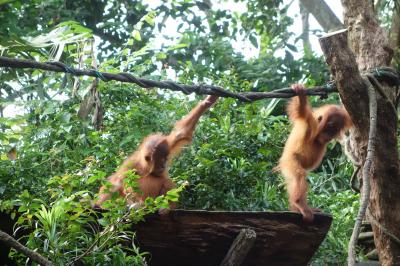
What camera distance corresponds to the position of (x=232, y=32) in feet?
38.3

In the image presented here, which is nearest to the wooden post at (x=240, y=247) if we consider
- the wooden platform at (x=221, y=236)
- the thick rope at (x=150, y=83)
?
the wooden platform at (x=221, y=236)

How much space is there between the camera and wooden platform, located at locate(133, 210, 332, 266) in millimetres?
4559

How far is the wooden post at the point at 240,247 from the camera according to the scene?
4566mm

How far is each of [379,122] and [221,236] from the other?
4.32 ft

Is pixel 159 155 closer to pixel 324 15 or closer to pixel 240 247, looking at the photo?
pixel 240 247

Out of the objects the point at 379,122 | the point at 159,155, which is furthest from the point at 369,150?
the point at 159,155

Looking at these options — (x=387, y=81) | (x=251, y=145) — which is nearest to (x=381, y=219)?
(x=387, y=81)

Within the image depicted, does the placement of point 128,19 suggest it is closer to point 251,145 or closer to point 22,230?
point 251,145

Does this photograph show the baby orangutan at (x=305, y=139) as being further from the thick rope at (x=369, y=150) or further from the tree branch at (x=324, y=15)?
the tree branch at (x=324, y=15)

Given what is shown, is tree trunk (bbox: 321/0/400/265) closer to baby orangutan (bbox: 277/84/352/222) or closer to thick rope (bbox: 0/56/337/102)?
thick rope (bbox: 0/56/337/102)

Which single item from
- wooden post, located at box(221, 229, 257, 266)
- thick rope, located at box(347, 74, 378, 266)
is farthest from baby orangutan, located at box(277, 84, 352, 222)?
thick rope, located at box(347, 74, 378, 266)

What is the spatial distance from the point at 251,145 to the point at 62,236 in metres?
2.65

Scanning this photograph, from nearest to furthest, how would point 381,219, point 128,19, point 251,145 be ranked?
1. point 381,219
2. point 251,145
3. point 128,19

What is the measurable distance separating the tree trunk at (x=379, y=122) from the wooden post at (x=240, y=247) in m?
0.82
